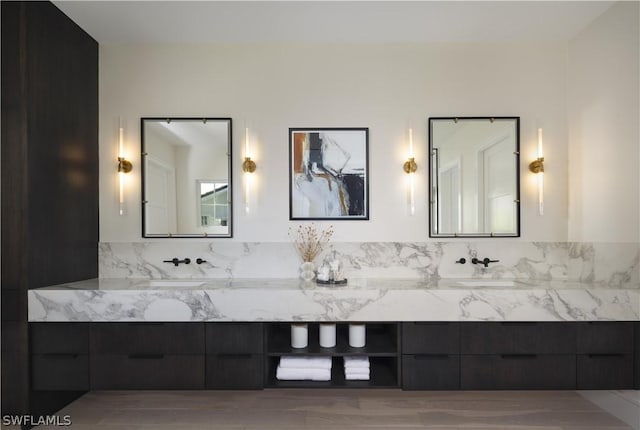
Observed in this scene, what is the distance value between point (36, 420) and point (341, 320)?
1.91 m

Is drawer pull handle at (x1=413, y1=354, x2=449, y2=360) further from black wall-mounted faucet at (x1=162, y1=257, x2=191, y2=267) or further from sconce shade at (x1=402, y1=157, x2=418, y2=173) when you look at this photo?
black wall-mounted faucet at (x1=162, y1=257, x2=191, y2=267)

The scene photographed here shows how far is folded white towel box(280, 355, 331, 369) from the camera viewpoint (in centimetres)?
222

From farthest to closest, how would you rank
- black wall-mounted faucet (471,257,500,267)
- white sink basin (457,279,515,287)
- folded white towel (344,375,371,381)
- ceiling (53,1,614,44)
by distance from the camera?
black wall-mounted faucet (471,257,500,267)
white sink basin (457,279,515,287)
ceiling (53,1,614,44)
folded white towel (344,375,371,381)

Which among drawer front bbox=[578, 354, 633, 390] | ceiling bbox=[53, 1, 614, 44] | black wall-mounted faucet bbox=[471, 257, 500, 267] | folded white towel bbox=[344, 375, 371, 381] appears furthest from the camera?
black wall-mounted faucet bbox=[471, 257, 500, 267]

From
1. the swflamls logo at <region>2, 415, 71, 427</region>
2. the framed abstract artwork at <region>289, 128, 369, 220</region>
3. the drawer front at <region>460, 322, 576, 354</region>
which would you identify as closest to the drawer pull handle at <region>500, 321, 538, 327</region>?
the drawer front at <region>460, 322, 576, 354</region>

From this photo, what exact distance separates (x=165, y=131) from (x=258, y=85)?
2.59 ft

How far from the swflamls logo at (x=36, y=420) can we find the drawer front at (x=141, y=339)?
541mm

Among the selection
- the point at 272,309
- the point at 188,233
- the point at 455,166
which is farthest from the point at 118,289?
the point at 455,166

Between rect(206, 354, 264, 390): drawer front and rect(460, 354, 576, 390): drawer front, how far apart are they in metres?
1.19

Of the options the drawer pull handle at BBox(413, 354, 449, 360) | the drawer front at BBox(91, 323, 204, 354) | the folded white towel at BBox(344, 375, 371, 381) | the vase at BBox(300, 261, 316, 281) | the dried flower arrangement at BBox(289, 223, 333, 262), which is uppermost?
the dried flower arrangement at BBox(289, 223, 333, 262)

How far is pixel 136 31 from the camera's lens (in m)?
2.64

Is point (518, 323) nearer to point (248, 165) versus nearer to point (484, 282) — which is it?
point (484, 282)

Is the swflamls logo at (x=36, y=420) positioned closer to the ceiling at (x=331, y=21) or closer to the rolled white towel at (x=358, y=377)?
the rolled white towel at (x=358, y=377)

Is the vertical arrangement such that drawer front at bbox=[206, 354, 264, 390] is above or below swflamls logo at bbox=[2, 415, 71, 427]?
above
